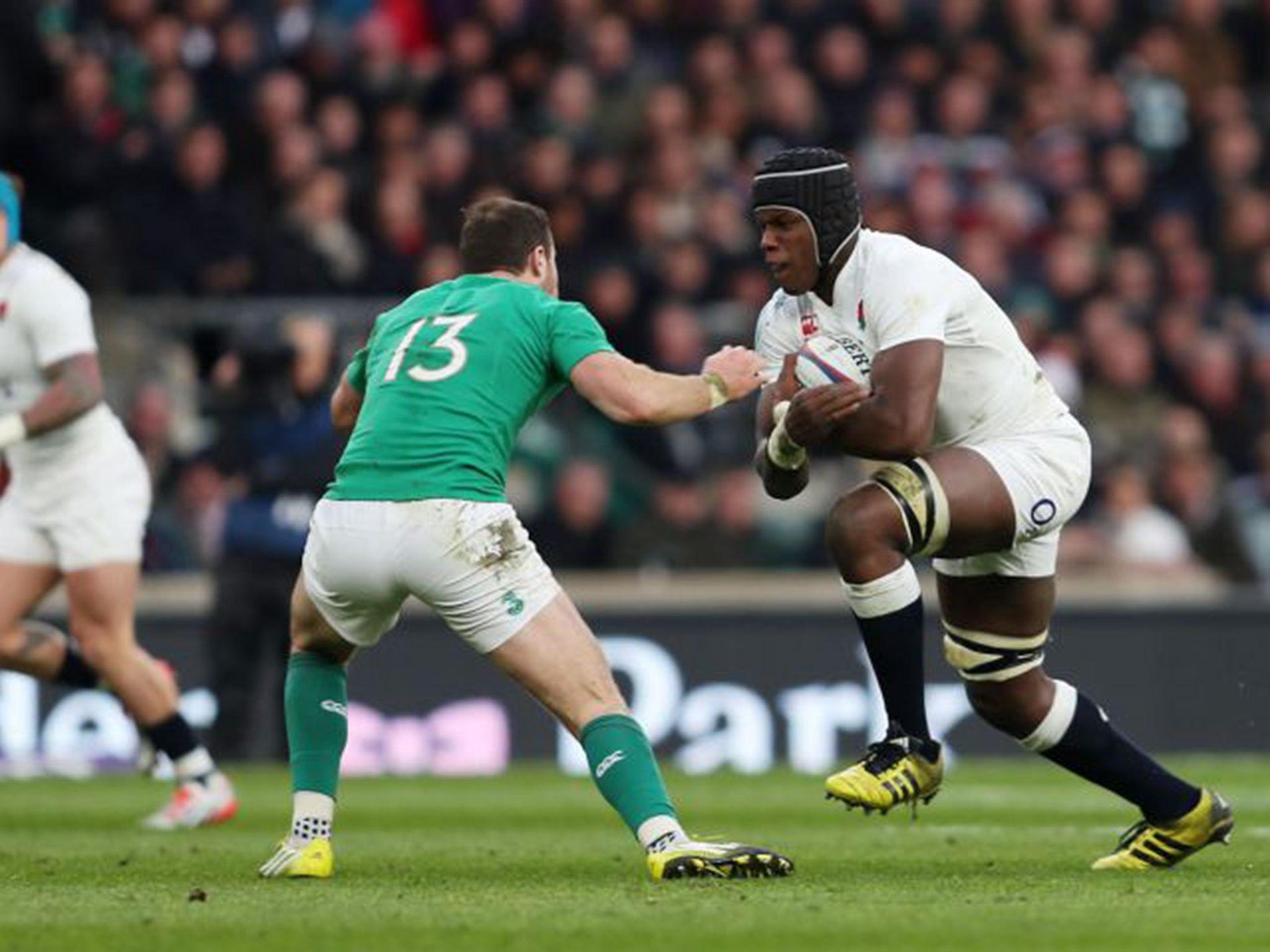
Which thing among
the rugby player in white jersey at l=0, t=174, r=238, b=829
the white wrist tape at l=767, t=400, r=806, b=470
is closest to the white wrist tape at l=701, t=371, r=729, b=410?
the white wrist tape at l=767, t=400, r=806, b=470

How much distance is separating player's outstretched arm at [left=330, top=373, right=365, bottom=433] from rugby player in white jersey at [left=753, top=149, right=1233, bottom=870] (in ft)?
4.39

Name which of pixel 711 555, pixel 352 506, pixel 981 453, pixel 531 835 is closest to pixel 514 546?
pixel 352 506

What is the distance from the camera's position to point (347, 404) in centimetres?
897

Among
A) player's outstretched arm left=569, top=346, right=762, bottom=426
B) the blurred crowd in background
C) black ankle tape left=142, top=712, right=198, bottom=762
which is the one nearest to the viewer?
player's outstretched arm left=569, top=346, right=762, bottom=426

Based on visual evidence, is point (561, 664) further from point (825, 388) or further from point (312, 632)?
point (825, 388)

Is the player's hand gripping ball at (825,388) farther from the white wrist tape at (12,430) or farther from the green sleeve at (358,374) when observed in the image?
the white wrist tape at (12,430)

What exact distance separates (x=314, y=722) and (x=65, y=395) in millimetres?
2881

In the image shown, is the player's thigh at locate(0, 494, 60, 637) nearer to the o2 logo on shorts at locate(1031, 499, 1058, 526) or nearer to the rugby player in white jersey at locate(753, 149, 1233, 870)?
the rugby player in white jersey at locate(753, 149, 1233, 870)

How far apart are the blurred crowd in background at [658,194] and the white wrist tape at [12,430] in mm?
3841

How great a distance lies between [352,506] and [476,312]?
707 millimetres

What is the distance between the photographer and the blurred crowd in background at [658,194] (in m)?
17.2

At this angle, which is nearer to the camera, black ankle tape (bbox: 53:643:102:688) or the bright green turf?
the bright green turf

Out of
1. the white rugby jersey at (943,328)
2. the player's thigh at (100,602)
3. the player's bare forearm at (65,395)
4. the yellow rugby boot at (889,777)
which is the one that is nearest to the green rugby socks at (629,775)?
the yellow rugby boot at (889,777)

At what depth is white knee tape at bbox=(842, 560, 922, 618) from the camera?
848 centimetres
